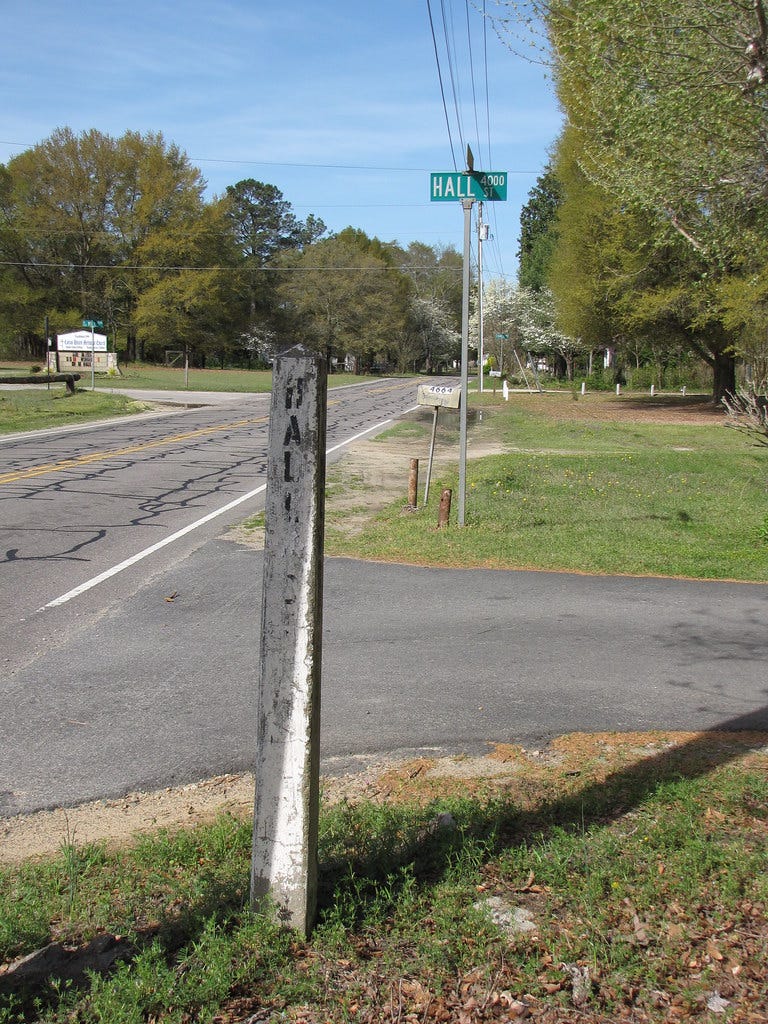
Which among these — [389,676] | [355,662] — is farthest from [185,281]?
[389,676]

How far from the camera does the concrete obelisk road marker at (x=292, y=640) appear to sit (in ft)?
10.3

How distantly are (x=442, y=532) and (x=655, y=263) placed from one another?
88.7 ft

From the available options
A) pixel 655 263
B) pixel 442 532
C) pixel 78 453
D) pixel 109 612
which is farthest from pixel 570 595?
pixel 655 263

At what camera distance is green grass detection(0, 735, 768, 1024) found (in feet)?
9.41

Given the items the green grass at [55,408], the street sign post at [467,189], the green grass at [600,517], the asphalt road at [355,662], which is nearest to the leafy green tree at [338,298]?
the green grass at [55,408]

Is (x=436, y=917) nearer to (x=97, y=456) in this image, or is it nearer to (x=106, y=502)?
(x=106, y=502)

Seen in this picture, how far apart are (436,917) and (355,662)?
3367 millimetres

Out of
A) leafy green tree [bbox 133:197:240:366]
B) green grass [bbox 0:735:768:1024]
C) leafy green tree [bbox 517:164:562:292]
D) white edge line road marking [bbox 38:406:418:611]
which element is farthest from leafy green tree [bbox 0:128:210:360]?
green grass [bbox 0:735:768:1024]

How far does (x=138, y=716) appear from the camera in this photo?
218 inches

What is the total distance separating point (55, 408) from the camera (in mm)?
33375

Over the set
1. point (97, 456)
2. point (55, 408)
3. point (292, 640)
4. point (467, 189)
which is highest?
point (467, 189)

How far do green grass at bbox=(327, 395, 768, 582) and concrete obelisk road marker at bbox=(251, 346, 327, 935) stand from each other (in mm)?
7071

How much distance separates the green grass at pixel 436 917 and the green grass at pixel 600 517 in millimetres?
6069

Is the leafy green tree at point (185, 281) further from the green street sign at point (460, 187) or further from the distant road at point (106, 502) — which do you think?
the green street sign at point (460, 187)
